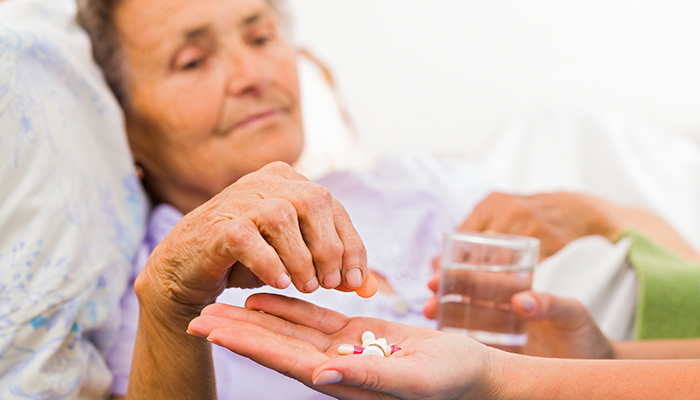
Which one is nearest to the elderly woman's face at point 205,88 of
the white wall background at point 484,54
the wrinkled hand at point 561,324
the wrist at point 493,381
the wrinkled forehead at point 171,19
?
the wrinkled forehead at point 171,19

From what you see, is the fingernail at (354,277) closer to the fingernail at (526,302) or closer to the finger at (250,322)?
the finger at (250,322)

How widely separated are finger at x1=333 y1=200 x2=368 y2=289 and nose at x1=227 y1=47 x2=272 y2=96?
60 centimetres

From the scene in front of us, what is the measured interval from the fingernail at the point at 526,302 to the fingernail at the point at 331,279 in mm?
347

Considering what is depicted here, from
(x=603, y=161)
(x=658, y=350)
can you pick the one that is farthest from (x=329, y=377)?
(x=603, y=161)

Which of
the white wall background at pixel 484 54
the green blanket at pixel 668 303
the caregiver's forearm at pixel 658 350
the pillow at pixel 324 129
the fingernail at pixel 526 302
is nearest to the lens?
the fingernail at pixel 526 302

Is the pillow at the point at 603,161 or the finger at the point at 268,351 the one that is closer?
the finger at the point at 268,351

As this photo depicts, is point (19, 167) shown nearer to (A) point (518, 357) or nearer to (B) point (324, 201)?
(B) point (324, 201)

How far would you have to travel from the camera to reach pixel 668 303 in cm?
101

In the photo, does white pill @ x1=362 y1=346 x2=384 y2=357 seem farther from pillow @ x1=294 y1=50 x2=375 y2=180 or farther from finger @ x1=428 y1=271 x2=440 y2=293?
pillow @ x1=294 y1=50 x2=375 y2=180

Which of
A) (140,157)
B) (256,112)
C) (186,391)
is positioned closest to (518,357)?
(186,391)

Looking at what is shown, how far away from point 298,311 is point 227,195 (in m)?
0.14

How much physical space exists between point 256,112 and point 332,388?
2.43ft

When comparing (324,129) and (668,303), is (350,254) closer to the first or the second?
(668,303)

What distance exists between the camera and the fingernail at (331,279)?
20.4 inches
